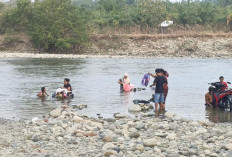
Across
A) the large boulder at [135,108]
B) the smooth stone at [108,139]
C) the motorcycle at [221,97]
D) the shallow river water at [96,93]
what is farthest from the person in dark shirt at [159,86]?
the smooth stone at [108,139]

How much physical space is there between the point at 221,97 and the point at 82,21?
147ft

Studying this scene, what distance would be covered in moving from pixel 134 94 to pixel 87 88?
143 inches

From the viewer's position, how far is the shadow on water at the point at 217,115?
15.9m

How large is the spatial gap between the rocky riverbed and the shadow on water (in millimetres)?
1359

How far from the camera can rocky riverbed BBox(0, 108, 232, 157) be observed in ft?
34.0

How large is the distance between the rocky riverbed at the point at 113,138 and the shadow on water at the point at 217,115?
4.46 feet

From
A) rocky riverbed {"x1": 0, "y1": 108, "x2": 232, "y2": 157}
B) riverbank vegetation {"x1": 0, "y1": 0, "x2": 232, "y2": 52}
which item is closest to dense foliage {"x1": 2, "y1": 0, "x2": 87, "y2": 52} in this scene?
riverbank vegetation {"x1": 0, "y1": 0, "x2": 232, "y2": 52}

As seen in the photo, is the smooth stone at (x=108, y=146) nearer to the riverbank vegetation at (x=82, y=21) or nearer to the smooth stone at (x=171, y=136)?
the smooth stone at (x=171, y=136)

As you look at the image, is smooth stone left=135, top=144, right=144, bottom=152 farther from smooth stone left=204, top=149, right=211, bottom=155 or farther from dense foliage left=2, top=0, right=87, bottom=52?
dense foliage left=2, top=0, right=87, bottom=52

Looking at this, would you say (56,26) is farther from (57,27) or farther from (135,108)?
(135,108)

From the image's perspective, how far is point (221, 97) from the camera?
17672 mm

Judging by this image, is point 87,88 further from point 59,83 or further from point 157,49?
point 157,49

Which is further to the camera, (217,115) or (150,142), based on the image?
(217,115)

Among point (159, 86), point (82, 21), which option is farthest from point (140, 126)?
point (82, 21)
